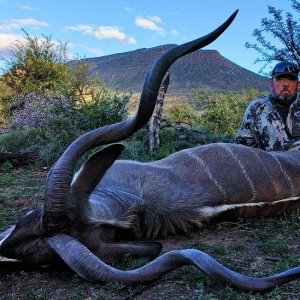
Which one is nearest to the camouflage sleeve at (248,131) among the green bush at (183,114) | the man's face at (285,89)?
the man's face at (285,89)

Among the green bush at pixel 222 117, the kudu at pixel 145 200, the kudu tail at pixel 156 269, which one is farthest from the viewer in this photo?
the green bush at pixel 222 117

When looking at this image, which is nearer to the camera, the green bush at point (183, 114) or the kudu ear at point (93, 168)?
the kudu ear at point (93, 168)

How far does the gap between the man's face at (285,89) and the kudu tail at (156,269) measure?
3190 millimetres

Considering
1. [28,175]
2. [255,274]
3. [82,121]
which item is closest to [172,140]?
[82,121]

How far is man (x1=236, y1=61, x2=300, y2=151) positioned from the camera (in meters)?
5.12

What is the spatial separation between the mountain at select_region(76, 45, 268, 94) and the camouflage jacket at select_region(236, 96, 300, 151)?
84.2ft

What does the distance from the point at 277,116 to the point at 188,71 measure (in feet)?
103

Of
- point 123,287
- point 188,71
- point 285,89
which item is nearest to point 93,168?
point 123,287

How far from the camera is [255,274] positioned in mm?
2797

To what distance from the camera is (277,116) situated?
518cm

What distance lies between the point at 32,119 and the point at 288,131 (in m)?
7.25

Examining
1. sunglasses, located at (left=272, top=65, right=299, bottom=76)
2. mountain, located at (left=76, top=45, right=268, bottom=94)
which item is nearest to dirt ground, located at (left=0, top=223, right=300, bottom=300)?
sunglasses, located at (left=272, top=65, right=299, bottom=76)

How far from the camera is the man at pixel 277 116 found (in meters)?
5.12

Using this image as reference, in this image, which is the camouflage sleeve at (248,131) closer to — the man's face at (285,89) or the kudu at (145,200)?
the man's face at (285,89)
